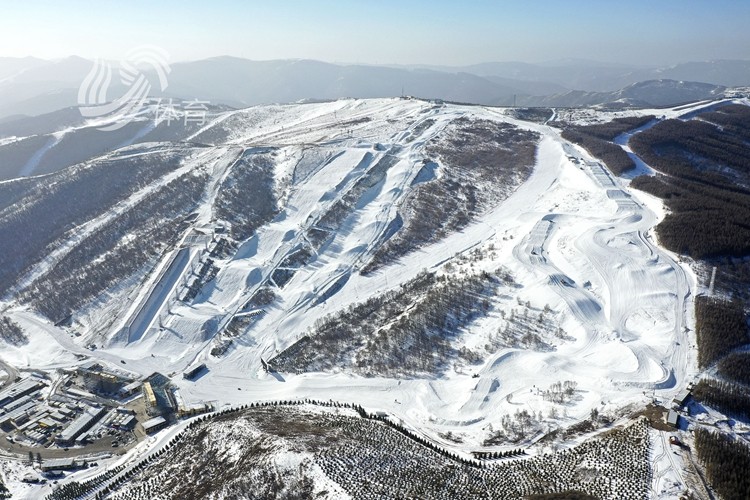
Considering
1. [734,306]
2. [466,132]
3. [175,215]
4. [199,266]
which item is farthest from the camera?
[466,132]

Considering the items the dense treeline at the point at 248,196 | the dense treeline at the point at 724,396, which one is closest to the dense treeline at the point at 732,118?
the dense treeline at the point at 724,396

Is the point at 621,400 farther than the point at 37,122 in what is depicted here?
No

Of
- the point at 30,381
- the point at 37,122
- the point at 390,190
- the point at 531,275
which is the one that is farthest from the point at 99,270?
the point at 37,122

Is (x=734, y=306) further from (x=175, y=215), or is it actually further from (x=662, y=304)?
(x=175, y=215)

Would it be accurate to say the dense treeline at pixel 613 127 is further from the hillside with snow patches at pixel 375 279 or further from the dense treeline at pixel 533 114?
the dense treeline at pixel 533 114

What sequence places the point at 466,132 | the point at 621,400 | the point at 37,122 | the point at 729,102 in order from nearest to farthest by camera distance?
the point at 621,400, the point at 466,132, the point at 729,102, the point at 37,122

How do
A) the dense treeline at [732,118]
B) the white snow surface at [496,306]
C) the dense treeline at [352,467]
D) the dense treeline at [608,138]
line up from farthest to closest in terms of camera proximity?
the dense treeline at [732,118] → the dense treeline at [608,138] → the white snow surface at [496,306] → the dense treeline at [352,467]

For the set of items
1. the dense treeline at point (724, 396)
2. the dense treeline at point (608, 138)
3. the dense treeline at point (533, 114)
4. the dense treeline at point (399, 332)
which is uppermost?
the dense treeline at point (533, 114)

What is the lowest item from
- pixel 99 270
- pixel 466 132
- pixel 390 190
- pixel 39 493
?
pixel 39 493

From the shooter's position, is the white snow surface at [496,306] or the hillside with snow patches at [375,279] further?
the hillside with snow patches at [375,279]
